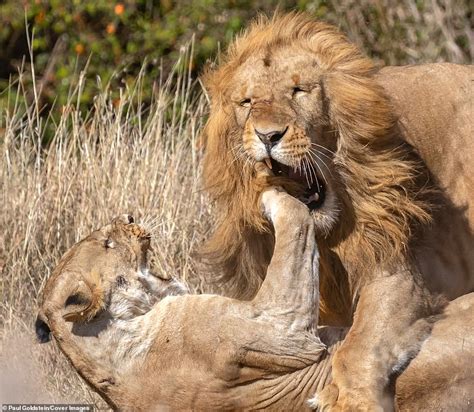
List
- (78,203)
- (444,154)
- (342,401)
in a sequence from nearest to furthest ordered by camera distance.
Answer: (342,401), (444,154), (78,203)

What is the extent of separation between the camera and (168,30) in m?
10.6

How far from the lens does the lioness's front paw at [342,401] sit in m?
4.76

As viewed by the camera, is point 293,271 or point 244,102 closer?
point 293,271

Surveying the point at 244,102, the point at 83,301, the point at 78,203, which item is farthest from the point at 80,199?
the point at 83,301

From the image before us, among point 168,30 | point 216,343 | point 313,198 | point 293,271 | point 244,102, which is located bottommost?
point 216,343

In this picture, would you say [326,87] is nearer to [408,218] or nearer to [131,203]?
[408,218]

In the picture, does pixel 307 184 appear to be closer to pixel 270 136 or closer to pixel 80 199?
pixel 270 136

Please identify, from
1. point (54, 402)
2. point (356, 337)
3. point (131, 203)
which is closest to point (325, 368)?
point (356, 337)

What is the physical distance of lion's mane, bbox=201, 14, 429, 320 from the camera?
5.18 m

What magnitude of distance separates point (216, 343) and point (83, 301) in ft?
1.54

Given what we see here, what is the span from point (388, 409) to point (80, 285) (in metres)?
1.12

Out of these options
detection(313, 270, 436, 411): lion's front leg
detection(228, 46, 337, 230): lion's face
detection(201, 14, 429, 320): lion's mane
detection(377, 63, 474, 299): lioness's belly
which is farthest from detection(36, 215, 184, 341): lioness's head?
detection(377, 63, 474, 299): lioness's belly

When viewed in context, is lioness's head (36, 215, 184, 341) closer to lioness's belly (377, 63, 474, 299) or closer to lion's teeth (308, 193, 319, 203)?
lion's teeth (308, 193, 319, 203)

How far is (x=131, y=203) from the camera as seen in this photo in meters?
7.02
